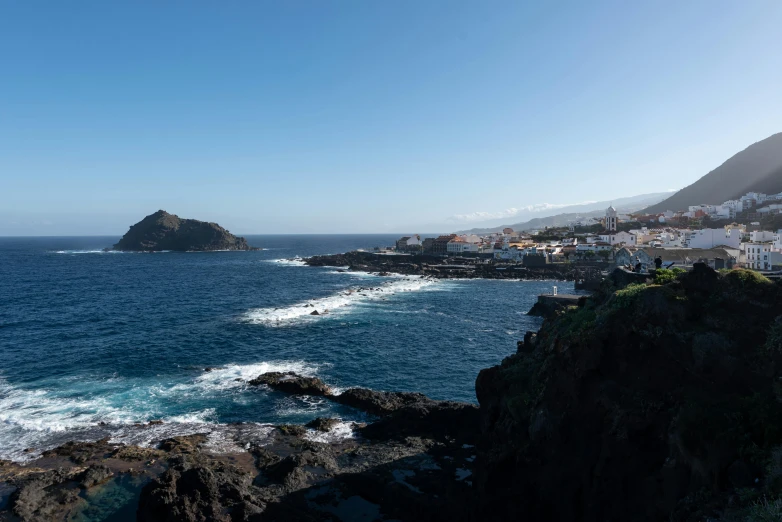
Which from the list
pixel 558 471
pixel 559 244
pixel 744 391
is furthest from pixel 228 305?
pixel 559 244

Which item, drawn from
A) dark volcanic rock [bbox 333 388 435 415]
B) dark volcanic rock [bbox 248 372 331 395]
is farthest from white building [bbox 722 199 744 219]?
dark volcanic rock [bbox 248 372 331 395]

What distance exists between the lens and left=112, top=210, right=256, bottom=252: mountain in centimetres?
18650

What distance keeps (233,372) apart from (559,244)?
112324mm

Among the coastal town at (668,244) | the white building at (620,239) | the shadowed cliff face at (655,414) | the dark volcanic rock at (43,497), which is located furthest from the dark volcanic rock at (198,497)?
the white building at (620,239)

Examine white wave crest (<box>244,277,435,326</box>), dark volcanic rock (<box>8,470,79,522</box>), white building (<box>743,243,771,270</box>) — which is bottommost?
dark volcanic rock (<box>8,470,79,522</box>)

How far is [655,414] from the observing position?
44.2 feet

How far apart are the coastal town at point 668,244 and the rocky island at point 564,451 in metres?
34.7

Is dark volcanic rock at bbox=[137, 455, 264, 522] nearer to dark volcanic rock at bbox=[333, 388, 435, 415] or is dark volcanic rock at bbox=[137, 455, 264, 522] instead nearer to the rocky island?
the rocky island

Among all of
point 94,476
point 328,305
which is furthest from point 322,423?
point 328,305

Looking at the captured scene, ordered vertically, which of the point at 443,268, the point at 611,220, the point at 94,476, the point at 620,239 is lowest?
the point at 94,476

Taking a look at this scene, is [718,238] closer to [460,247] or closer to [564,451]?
[460,247]

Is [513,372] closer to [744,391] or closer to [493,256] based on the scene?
[744,391]

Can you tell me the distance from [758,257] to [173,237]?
7480 inches

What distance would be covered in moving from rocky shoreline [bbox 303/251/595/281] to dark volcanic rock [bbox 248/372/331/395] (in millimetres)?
66135
